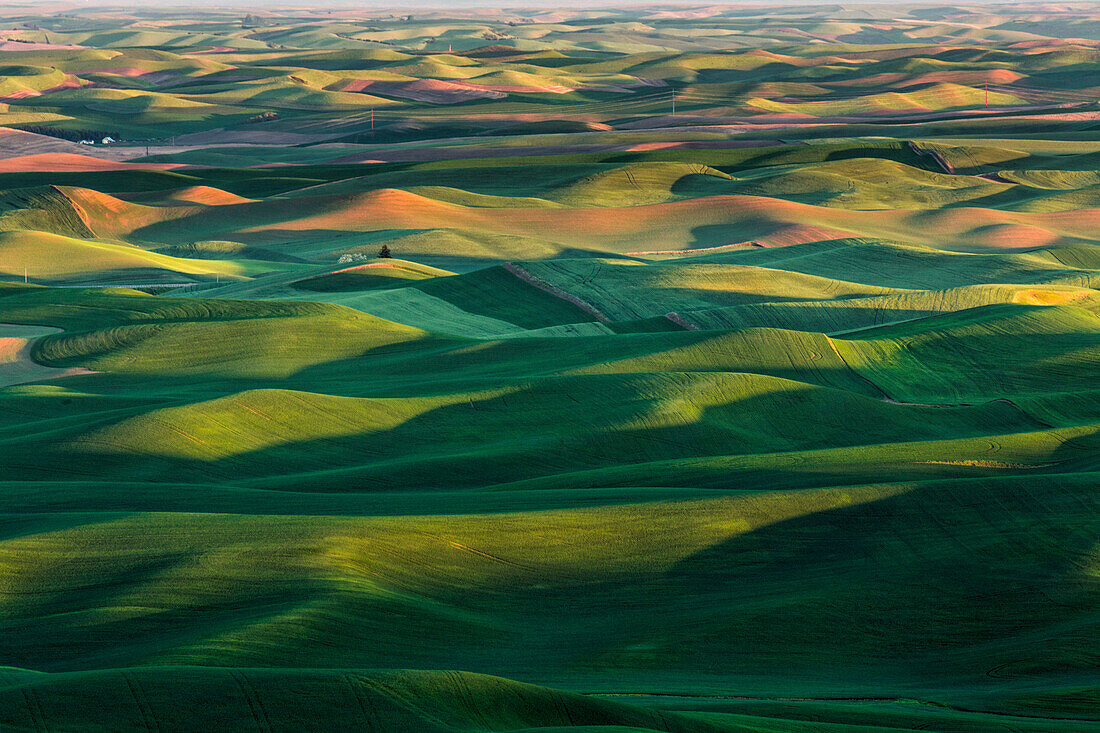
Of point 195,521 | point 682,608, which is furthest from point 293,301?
point 682,608

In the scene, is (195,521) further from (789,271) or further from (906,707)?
(789,271)

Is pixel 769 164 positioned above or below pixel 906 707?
below

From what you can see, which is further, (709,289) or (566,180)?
(566,180)

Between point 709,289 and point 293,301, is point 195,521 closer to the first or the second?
point 293,301

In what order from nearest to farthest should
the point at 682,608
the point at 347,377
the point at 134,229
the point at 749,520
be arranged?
the point at 682,608, the point at 749,520, the point at 347,377, the point at 134,229

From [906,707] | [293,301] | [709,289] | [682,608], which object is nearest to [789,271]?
[709,289]

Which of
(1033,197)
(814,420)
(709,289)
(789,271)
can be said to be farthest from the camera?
(1033,197)
